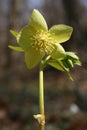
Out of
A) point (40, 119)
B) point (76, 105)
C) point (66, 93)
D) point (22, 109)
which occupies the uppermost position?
point (40, 119)

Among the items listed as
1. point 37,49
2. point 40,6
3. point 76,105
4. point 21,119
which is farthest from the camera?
point 40,6

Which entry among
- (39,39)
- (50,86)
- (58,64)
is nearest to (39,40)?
(39,39)

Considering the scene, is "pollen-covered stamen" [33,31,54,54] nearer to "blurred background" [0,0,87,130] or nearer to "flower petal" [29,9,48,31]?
"flower petal" [29,9,48,31]

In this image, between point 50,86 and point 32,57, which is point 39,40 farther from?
point 50,86

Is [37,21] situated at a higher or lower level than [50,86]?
higher

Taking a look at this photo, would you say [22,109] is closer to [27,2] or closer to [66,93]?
[66,93]

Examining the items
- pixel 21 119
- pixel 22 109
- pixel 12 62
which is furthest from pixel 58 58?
pixel 12 62

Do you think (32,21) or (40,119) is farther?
(32,21)

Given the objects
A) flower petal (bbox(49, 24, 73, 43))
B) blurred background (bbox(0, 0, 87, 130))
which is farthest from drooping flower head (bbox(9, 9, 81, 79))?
blurred background (bbox(0, 0, 87, 130))
